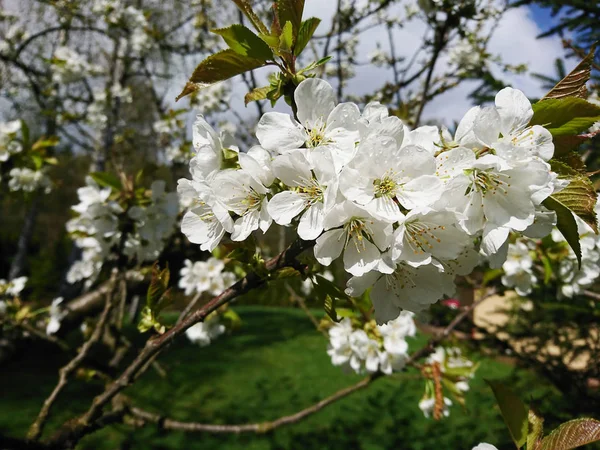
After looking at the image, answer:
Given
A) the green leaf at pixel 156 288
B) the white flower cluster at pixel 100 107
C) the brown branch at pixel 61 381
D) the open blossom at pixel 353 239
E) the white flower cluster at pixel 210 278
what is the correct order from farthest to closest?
the white flower cluster at pixel 100 107 → the white flower cluster at pixel 210 278 → the brown branch at pixel 61 381 → the green leaf at pixel 156 288 → the open blossom at pixel 353 239

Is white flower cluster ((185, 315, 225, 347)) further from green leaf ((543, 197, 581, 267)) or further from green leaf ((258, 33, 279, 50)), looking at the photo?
green leaf ((543, 197, 581, 267))

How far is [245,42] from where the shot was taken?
2.44 feet

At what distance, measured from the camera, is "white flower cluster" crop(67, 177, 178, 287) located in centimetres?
181

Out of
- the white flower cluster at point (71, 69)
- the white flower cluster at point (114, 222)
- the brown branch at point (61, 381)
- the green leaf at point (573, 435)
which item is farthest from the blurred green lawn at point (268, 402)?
the white flower cluster at point (71, 69)

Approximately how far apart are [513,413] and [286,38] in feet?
2.96

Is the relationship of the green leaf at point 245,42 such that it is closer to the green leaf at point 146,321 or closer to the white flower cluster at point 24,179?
the green leaf at point 146,321

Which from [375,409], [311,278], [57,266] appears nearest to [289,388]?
[375,409]

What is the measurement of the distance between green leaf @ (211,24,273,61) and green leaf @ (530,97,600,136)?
19.7 inches

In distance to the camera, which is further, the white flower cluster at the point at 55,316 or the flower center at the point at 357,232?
the white flower cluster at the point at 55,316

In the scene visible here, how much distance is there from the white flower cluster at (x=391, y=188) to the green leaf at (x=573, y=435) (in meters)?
0.34

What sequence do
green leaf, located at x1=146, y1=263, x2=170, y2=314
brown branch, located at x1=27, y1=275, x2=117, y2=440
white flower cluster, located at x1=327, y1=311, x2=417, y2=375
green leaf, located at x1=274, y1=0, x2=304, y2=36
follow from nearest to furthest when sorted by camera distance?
green leaf, located at x1=274, y1=0, x2=304, y2=36
green leaf, located at x1=146, y1=263, x2=170, y2=314
brown branch, located at x1=27, y1=275, x2=117, y2=440
white flower cluster, located at x1=327, y1=311, x2=417, y2=375

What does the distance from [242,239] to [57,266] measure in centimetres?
1472

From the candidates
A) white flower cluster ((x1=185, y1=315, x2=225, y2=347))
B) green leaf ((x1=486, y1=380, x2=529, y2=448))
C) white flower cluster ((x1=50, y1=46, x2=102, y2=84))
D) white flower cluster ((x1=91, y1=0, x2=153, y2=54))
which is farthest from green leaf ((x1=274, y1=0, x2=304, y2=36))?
white flower cluster ((x1=50, y1=46, x2=102, y2=84))

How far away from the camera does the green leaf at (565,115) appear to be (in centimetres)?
66
